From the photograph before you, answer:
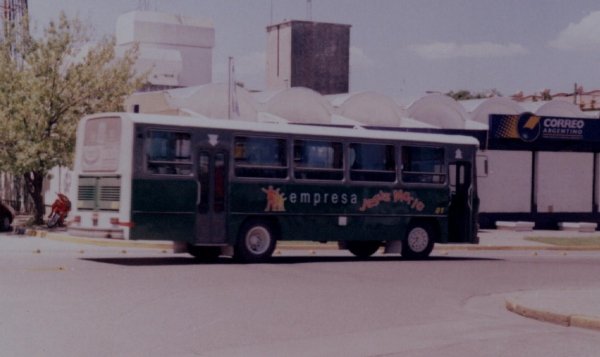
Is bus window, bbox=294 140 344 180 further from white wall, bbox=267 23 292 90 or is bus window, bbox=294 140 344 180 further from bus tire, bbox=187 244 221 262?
white wall, bbox=267 23 292 90

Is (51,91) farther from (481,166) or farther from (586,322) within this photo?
(586,322)

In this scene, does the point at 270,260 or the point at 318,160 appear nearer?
the point at 270,260

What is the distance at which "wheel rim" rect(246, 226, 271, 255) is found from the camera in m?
22.8

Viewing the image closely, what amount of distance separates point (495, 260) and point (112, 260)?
964 centimetres

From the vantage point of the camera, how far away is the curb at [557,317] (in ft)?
43.0

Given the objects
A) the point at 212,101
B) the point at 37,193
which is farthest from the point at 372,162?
the point at 212,101

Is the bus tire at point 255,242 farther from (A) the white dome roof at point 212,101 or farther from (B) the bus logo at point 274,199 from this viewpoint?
(A) the white dome roof at point 212,101

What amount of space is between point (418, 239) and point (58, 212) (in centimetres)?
1314

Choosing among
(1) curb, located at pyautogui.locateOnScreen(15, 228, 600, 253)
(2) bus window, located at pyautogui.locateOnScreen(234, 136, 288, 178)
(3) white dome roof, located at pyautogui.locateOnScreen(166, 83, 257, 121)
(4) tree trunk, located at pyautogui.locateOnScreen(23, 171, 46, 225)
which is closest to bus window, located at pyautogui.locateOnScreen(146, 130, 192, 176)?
(2) bus window, located at pyautogui.locateOnScreen(234, 136, 288, 178)

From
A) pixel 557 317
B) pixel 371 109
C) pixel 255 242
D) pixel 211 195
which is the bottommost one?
pixel 557 317

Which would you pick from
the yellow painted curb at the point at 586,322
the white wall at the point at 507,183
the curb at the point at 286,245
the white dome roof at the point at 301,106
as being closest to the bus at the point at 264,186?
the curb at the point at 286,245

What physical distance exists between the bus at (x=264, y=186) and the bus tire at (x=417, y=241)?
0.09ft

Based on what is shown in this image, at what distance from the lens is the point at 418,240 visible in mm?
25578

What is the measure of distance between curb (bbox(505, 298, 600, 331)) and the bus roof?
906 centimetres
